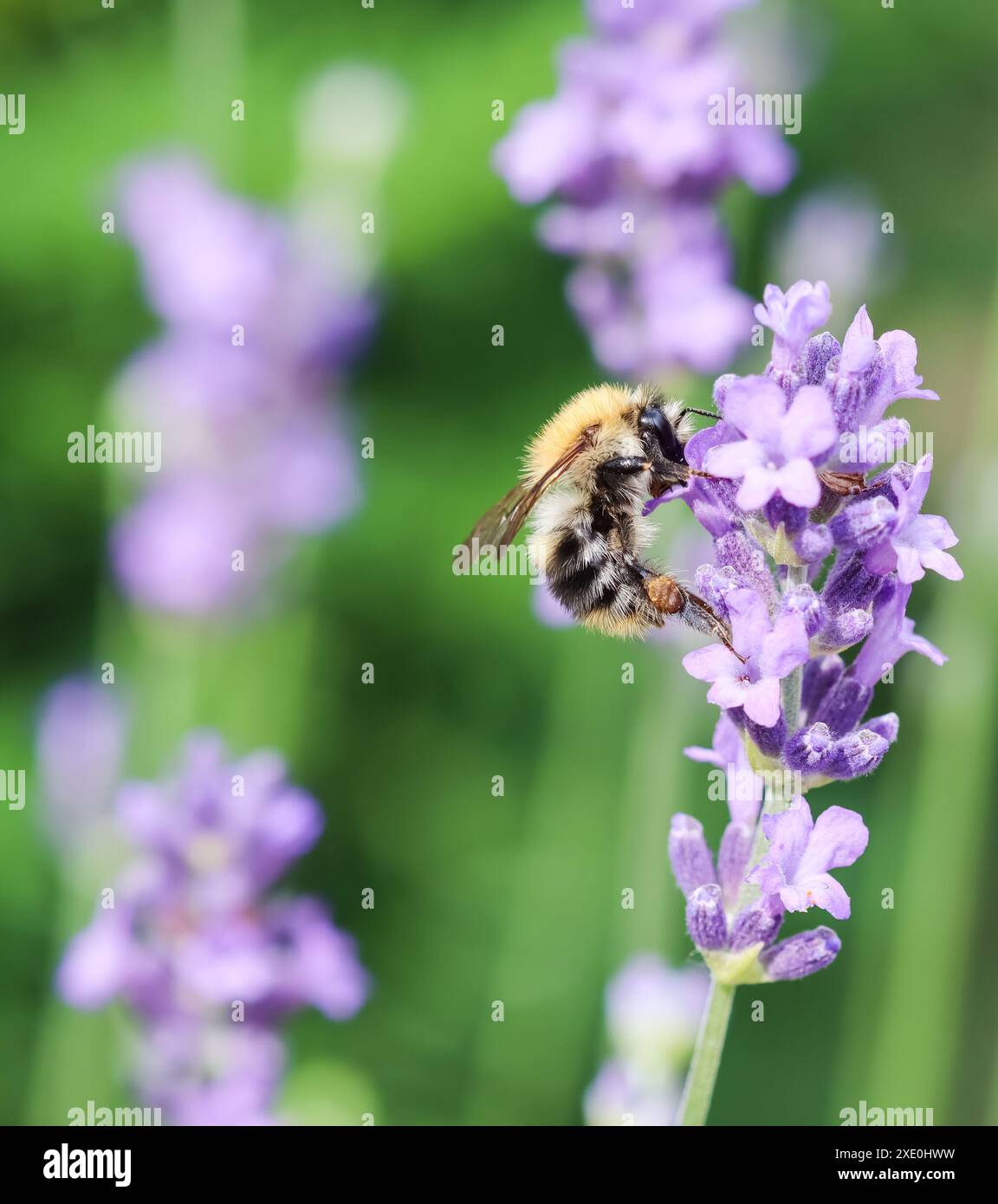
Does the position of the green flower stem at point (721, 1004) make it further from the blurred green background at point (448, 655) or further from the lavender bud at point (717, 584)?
the blurred green background at point (448, 655)

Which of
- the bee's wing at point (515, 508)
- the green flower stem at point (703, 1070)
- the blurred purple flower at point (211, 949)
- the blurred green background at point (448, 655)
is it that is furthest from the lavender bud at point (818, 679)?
the blurred green background at point (448, 655)

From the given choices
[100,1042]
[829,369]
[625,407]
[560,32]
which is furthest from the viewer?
[560,32]

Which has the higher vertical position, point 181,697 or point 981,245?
point 981,245

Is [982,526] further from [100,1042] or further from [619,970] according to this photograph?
[100,1042]

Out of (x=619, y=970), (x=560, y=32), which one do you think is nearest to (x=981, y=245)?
(x=560, y=32)

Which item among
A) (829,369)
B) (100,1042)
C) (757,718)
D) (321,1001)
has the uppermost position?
(829,369)

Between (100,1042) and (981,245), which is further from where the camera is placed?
(981,245)
